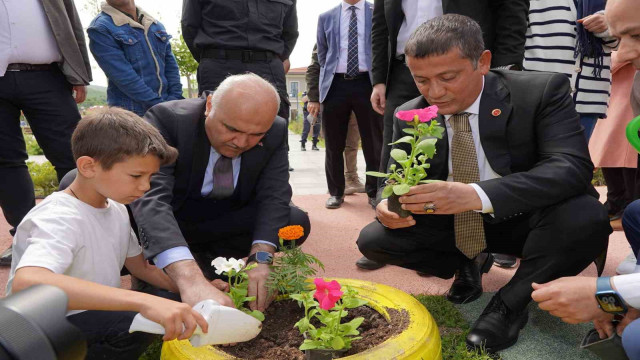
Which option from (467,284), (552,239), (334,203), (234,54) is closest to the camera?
(552,239)

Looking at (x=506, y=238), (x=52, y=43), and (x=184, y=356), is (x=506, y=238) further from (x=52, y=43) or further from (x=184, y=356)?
(x=52, y=43)

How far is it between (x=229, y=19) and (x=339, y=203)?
2.20 meters

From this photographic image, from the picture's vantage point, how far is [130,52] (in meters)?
3.77

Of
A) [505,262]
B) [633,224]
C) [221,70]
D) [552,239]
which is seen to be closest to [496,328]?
[552,239]

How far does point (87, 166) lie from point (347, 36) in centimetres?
339

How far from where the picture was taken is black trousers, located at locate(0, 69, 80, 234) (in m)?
3.00

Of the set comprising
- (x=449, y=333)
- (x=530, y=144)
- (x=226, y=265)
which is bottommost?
(x=449, y=333)

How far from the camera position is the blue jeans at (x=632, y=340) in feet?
4.76

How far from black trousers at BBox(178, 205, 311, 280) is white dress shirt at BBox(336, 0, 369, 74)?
7.30 ft

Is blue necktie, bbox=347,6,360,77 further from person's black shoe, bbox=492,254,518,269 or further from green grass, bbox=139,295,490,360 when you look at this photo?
green grass, bbox=139,295,490,360

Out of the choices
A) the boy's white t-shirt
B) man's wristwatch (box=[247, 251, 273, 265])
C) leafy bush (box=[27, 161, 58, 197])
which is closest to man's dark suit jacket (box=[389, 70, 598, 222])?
man's wristwatch (box=[247, 251, 273, 265])

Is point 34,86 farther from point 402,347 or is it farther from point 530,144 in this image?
point 530,144

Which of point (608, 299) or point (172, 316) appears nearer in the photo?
point (172, 316)

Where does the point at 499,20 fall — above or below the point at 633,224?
above
